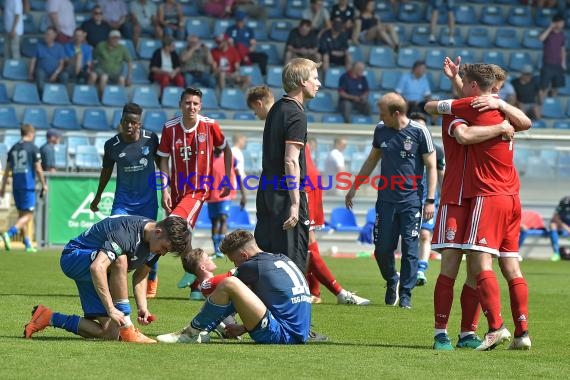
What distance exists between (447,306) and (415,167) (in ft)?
13.1

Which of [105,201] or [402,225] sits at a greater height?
[402,225]

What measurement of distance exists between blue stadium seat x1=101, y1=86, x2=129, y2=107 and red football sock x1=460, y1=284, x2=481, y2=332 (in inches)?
710

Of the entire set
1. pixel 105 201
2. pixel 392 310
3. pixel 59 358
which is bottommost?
pixel 105 201

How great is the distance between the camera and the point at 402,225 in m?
12.8

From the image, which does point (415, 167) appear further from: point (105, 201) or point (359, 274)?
point (105, 201)

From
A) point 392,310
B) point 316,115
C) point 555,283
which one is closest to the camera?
point 392,310

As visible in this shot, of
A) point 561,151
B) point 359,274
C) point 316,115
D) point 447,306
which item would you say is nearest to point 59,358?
point 447,306

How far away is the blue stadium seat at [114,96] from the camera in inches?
1038

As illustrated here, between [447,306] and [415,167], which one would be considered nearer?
[447,306]

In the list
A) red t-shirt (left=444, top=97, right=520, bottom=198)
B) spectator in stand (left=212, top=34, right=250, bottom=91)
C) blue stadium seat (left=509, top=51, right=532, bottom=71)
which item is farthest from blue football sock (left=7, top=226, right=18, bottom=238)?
blue stadium seat (left=509, top=51, right=532, bottom=71)

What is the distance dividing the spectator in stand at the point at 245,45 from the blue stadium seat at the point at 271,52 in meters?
0.73

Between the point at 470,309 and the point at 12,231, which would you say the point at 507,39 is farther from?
the point at 470,309

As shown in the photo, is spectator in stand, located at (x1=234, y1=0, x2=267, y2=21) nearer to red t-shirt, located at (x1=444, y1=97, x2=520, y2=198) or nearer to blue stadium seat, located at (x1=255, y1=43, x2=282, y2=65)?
blue stadium seat, located at (x1=255, y1=43, x2=282, y2=65)

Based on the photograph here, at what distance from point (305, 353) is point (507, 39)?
23.7 metres
